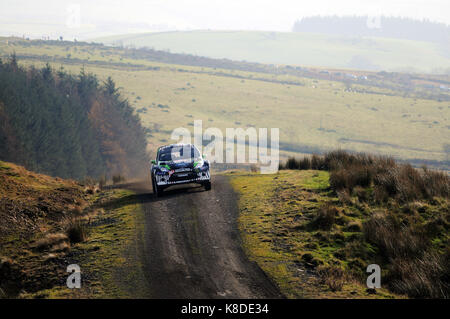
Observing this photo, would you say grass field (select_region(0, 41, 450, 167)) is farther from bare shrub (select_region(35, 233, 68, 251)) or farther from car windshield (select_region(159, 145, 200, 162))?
bare shrub (select_region(35, 233, 68, 251))

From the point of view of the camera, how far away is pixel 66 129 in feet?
220

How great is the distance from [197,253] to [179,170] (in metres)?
6.87

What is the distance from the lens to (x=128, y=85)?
192m

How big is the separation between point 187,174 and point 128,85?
181962mm

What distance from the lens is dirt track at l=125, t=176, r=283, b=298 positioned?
8.68 m

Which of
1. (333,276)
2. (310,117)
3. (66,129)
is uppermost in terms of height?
(333,276)

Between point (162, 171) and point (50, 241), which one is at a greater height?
point (162, 171)

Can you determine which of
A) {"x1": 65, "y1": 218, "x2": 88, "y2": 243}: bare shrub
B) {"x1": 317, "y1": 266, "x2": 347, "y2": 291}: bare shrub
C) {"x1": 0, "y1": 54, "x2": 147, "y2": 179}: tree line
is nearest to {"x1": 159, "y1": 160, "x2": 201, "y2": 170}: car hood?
{"x1": 65, "y1": 218, "x2": 88, "y2": 243}: bare shrub

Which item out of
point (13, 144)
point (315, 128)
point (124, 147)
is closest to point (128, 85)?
point (315, 128)

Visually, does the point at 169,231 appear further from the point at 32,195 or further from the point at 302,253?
the point at 32,195

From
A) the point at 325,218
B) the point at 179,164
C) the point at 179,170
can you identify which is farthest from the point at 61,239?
the point at 325,218

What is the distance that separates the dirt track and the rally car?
76cm

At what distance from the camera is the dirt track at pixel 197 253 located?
868cm

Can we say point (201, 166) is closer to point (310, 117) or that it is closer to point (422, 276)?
point (422, 276)
